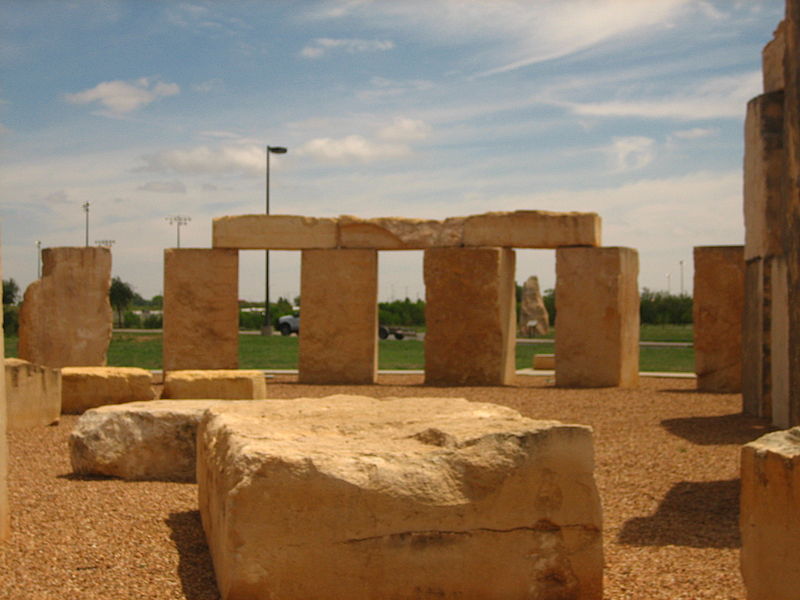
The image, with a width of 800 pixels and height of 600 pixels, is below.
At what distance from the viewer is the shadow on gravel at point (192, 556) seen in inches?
160

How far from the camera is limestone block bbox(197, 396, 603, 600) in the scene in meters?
3.73

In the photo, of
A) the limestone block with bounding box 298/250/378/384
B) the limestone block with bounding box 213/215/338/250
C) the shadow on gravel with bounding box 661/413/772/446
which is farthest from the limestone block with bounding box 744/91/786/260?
the limestone block with bounding box 213/215/338/250

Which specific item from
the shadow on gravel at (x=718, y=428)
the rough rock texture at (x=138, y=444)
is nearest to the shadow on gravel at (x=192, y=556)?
the rough rock texture at (x=138, y=444)

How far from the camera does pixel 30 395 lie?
8898 millimetres

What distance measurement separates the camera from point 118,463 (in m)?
6.38

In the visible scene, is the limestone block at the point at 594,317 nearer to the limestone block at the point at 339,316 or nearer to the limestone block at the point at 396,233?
the limestone block at the point at 396,233

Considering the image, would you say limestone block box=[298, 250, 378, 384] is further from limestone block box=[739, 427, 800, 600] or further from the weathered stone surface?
limestone block box=[739, 427, 800, 600]

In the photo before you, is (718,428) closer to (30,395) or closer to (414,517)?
(414,517)

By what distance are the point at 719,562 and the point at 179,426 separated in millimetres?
3525

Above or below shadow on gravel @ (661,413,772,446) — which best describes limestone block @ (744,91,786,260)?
above

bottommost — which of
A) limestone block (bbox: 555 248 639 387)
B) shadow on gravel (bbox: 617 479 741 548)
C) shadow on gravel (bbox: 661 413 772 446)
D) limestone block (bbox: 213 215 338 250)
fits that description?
shadow on gravel (bbox: 617 479 741 548)

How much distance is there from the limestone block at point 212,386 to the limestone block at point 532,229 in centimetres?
515

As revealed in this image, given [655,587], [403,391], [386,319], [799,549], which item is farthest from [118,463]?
[386,319]

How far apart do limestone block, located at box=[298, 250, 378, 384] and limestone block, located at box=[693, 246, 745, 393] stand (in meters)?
4.60
